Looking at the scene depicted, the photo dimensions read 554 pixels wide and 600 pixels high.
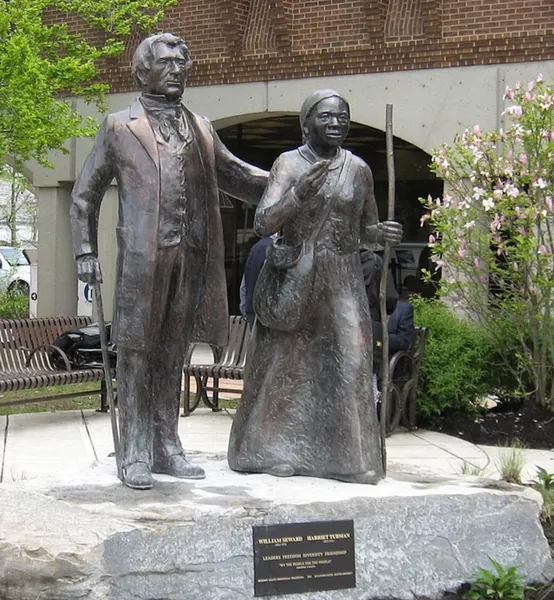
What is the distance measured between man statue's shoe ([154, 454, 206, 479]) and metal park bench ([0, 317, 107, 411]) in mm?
4284

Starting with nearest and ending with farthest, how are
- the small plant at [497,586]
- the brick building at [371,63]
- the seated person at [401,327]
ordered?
the small plant at [497,586]
the seated person at [401,327]
the brick building at [371,63]

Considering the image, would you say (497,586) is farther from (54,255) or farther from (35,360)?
(54,255)

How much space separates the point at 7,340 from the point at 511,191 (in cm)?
512

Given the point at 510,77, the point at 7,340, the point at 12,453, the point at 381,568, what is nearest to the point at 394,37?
the point at 510,77

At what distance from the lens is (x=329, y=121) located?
5586 millimetres

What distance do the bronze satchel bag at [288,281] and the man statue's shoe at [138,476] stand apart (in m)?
0.98

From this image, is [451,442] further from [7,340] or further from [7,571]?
[7,571]

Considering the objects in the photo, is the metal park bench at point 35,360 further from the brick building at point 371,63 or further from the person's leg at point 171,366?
the brick building at point 371,63

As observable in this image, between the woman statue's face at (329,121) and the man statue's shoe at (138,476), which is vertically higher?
the woman statue's face at (329,121)

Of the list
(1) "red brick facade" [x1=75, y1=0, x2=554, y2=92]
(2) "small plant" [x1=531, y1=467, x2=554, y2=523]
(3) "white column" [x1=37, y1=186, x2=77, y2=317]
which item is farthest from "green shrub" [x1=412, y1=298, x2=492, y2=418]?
(3) "white column" [x1=37, y1=186, x2=77, y2=317]

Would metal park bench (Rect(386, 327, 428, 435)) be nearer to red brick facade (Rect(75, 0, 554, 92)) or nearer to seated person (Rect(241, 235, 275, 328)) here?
seated person (Rect(241, 235, 275, 328))

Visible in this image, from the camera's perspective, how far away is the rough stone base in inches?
187

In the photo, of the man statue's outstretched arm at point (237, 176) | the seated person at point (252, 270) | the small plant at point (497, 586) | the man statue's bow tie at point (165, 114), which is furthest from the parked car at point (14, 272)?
the small plant at point (497, 586)

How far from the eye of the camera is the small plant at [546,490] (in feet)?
20.2
